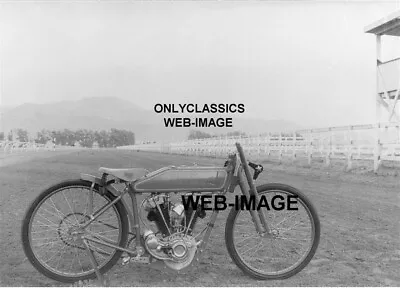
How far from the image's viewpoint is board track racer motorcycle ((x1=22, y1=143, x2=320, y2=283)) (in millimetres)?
2578

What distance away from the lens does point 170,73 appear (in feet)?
10.8

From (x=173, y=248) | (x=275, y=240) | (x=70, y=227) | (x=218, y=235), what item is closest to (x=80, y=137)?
(x=70, y=227)

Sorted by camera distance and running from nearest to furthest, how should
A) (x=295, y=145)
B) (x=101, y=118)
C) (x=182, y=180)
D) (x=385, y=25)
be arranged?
(x=182, y=180) < (x=101, y=118) < (x=385, y=25) < (x=295, y=145)

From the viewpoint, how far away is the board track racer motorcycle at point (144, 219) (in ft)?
8.46

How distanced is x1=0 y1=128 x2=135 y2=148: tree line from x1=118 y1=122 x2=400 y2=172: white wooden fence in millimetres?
105

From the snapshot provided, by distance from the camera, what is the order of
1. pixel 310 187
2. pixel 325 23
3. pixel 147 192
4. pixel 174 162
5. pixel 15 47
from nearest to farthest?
pixel 147 192 < pixel 174 162 < pixel 15 47 < pixel 325 23 < pixel 310 187

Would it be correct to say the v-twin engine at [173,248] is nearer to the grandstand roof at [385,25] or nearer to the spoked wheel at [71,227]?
the spoked wheel at [71,227]

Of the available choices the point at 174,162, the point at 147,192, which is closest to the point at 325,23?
the point at 174,162

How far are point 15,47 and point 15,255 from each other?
1.56 meters

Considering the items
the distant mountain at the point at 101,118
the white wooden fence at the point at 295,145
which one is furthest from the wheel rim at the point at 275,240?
the distant mountain at the point at 101,118

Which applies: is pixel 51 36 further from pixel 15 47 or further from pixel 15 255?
pixel 15 255

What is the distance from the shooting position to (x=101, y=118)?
124 inches

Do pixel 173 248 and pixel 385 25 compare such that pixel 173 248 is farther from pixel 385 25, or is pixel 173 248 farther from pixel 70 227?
pixel 385 25

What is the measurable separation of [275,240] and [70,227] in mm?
1442
